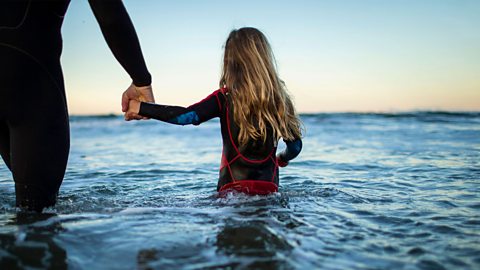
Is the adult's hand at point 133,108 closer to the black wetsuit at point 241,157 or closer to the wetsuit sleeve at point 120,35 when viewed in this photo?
the wetsuit sleeve at point 120,35

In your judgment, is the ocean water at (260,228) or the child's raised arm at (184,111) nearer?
the ocean water at (260,228)

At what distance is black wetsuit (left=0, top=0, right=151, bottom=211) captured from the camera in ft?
9.13

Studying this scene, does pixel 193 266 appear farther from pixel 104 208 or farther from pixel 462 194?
pixel 462 194

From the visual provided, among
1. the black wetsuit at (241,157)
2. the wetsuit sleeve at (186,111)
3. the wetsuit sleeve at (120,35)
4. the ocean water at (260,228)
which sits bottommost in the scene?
the ocean water at (260,228)

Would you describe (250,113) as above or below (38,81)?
below

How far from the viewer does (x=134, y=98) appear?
3.53 meters

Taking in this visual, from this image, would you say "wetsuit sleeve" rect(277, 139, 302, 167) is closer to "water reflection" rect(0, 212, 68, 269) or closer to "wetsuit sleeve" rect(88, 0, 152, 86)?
"wetsuit sleeve" rect(88, 0, 152, 86)

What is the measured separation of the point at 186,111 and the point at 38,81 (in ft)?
3.96

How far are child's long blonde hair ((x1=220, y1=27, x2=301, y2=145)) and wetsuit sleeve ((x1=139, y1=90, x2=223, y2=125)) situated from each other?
186 millimetres

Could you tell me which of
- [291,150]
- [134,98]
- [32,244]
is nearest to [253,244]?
[32,244]

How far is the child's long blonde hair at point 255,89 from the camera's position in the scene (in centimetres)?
404

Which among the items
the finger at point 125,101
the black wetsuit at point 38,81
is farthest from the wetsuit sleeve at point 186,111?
the black wetsuit at point 38,81

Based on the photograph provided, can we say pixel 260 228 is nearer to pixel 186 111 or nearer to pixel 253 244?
pixel 253 244

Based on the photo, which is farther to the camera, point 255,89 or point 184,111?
point 255,89
